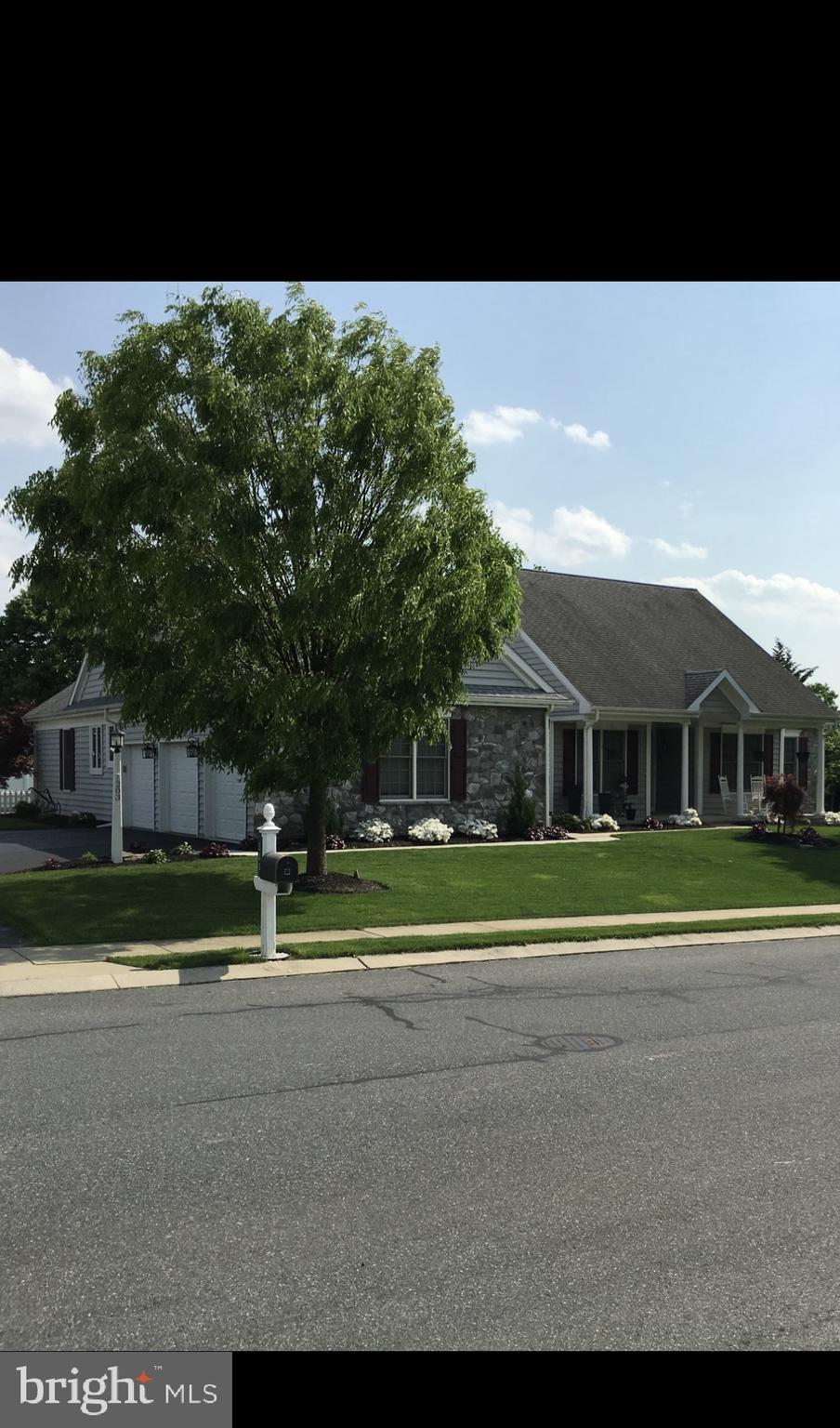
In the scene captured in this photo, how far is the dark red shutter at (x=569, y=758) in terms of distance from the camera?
95.1 feet

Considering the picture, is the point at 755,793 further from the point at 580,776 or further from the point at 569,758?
the point at 569,758

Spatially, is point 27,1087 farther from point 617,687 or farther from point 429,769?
point 617,687

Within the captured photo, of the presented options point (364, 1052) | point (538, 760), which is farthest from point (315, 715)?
point (538, 760)

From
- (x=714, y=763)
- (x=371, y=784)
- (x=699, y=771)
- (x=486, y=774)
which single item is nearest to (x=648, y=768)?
(x=699, y=771)

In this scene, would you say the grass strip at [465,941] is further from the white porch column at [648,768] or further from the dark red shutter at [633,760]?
the white porch column at [648,768]

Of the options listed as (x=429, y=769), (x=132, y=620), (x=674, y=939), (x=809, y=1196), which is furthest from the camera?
(x=429, y=769)

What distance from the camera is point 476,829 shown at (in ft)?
80.8

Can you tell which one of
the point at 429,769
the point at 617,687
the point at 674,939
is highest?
the point at 617,687

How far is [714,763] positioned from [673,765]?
187cm

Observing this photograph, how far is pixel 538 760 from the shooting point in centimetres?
2647

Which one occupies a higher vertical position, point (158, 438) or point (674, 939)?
point (158, 438)

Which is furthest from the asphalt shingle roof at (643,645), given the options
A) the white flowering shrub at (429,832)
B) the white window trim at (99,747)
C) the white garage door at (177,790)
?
the white window trim at (99,747)

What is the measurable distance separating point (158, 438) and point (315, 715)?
171 inches

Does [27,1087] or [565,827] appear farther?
[565,827]
